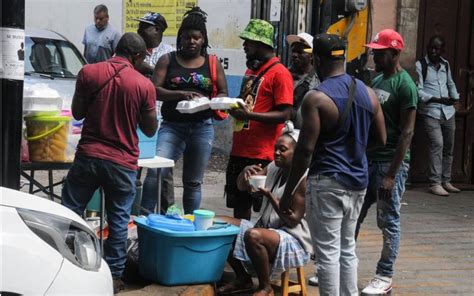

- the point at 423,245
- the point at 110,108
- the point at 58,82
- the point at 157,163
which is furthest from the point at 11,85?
the point at 58,82

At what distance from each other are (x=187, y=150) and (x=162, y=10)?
725 centimetres

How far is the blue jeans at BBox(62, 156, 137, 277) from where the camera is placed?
5.44 meters

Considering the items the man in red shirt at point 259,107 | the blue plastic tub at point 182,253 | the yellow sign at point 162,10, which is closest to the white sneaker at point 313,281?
→ the man in red shirt at point 259,107

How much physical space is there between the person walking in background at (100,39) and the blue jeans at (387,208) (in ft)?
24.6

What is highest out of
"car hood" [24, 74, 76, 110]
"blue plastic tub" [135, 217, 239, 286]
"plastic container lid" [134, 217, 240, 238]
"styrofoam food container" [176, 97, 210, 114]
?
"styrofoam food container" [176, 97, 210, 114]

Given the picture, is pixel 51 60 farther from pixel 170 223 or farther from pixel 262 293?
pixel 262 293

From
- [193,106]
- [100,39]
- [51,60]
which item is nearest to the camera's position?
[193,106]

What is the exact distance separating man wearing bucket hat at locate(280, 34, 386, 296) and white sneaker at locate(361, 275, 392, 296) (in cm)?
115

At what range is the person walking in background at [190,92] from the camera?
6645 millimetres

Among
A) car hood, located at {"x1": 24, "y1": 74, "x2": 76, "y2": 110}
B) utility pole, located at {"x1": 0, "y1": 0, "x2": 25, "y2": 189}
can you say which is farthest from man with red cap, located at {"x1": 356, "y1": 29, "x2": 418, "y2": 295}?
car hood, located at {"x1": 24, "y1": 74, "x2": 76, "y2": 110}

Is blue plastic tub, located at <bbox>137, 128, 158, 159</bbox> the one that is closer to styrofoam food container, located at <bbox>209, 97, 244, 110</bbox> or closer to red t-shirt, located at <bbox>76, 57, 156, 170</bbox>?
styrofoam food container, located at <bbox>209, 97, 244, 110</bbox>

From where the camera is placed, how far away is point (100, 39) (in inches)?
513

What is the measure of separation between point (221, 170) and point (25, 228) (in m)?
8.89

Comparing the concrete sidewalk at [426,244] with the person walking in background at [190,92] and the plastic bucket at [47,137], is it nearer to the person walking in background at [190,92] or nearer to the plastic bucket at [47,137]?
the plastic bucket at [47,137]
